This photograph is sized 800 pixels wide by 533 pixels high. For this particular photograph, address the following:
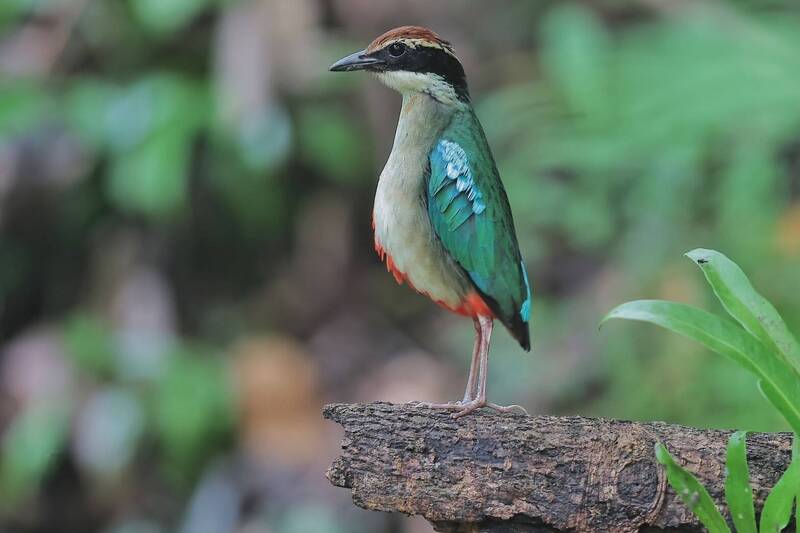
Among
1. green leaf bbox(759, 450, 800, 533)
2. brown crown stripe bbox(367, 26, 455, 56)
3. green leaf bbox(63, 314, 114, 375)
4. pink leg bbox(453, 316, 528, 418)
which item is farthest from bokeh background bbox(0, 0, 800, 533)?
green leaf bbox(759, 450, 800, 533)

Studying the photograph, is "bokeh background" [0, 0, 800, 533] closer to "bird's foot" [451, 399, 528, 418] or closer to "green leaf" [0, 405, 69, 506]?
"green leaf" [0, 405, 69, 506]

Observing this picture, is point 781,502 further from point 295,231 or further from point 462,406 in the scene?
point 295,231

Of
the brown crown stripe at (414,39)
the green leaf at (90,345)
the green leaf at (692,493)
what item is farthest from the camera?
the green leaf at (90,345)

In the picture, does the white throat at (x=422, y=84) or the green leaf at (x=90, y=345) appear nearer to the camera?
the white throat at (x=422, y=84)

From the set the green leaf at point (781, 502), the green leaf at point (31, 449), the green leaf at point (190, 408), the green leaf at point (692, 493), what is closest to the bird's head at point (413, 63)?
the green leaf at point (692, 493)

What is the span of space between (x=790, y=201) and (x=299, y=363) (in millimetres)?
3352

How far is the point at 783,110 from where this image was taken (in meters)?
6.85

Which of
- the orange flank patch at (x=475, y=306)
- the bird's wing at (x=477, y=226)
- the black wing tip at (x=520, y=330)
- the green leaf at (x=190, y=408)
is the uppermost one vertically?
the green leaf at (x=190, y=408)

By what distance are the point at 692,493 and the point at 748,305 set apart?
579 mm

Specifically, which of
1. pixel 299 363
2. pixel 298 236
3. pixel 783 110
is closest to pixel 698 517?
pixel 783 110

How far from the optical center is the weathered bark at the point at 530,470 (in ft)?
9.86

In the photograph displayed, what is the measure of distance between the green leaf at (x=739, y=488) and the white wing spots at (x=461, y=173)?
1116 mm

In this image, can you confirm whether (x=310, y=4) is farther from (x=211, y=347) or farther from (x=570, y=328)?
→ (x=570, y=328)

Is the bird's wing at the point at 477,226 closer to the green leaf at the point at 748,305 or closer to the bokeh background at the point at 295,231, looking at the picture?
the green leaf at the point at 748,305
